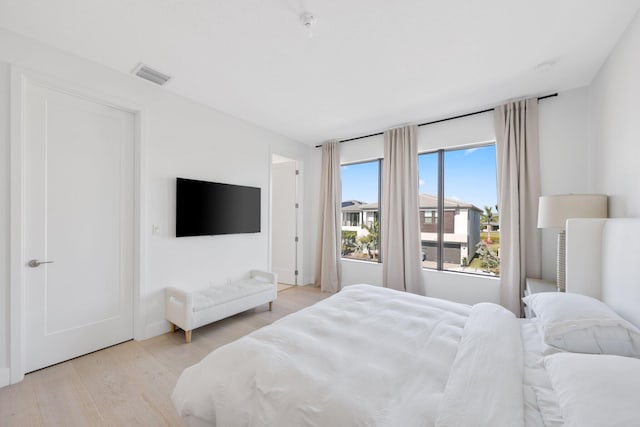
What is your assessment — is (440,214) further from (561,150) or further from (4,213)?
(4,213)

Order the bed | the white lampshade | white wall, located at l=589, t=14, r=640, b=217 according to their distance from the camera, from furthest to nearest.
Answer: the white lampshade, white wall, located at l=589, t=14, r=640, b=217, the bed

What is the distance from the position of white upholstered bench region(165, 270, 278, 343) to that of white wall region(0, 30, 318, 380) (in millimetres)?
155

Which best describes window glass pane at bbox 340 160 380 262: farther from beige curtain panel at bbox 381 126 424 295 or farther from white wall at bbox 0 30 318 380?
white wall at bbox 0 30 318 380

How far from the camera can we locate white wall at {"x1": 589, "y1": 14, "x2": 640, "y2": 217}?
1787mm

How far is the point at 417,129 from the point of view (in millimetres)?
3742

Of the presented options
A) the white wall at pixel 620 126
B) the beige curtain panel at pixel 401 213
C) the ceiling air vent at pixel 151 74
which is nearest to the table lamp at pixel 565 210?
the white wall at pixel 620 126

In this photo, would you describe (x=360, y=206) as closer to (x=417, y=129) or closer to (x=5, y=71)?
(x=417, y=129)

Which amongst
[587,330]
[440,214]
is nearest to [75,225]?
[587,330]

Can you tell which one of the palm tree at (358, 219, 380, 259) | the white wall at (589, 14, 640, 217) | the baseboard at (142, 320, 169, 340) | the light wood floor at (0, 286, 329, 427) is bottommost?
the light wood floor at (0, 286, 329, 427)

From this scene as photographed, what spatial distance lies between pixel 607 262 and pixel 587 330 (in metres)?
0.88

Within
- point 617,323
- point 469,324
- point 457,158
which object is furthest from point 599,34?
point 469,324

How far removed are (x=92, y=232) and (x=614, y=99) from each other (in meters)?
4.75

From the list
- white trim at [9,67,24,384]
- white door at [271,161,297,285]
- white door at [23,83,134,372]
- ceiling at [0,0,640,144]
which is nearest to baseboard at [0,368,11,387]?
white trim at [9,67,24,384]

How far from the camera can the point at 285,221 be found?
498 centimetres
